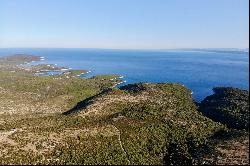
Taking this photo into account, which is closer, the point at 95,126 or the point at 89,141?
the point at 89,141

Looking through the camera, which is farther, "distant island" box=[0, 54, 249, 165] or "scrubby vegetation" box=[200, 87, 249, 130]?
"scrubby vegetation" box=[200, 87, 249, 130]

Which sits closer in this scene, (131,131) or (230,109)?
(131,131)

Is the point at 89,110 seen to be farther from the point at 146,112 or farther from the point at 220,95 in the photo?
the point at 220,95

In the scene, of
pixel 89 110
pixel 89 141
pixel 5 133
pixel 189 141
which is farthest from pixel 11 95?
pixel 189 141

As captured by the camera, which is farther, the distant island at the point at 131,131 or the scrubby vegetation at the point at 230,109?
the scrubby vegetation at the point at 230,109

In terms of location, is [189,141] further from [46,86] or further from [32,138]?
[46,86]

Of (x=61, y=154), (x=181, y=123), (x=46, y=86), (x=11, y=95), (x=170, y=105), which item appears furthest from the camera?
(x=46, y=86)

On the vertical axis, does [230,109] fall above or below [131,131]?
above

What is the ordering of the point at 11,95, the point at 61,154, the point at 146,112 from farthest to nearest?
the point at 11,95 → the point at 146,112 → the point at 61,154
